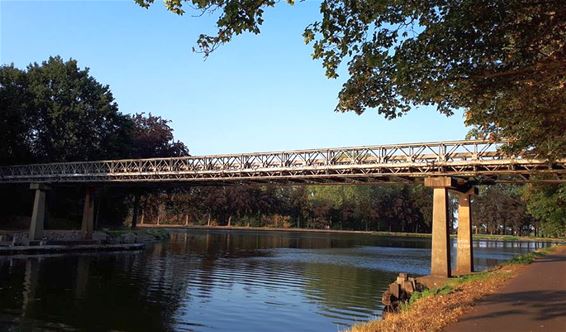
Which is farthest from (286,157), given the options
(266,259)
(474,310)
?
(474,310)

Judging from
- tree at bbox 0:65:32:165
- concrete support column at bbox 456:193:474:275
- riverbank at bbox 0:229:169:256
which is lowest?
riverbank at bbox 0:229:169:256

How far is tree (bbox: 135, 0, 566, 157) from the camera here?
892 cm

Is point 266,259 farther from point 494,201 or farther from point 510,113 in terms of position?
point 494,201

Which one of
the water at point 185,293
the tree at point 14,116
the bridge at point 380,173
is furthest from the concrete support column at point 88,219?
the tree at point 14,116

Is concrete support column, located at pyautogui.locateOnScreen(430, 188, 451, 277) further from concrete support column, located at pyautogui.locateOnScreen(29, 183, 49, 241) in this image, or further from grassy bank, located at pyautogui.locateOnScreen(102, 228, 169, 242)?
concrete support column, located at pyautogui.locateOnScreen(29, 183, 49, 241)

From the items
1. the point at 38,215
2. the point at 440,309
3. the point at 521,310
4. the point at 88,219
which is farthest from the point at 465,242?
the point at 38,215

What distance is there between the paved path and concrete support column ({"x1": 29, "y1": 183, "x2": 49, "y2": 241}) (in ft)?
147

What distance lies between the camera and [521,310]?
542 inches

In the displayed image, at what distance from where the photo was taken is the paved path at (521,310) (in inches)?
450

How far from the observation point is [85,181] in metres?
51.9

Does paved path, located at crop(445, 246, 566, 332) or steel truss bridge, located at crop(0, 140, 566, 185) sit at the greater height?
steel truss bridge, located at crop(0, 140, 566, 185)

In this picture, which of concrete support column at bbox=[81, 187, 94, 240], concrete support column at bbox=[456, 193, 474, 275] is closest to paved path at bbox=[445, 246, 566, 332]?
concrete support column at bbox=[456, 193, 474, 275]

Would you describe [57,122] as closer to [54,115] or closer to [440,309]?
[54,115]

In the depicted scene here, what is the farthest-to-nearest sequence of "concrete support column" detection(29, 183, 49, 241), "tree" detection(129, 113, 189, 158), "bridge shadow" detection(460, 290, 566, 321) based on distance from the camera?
"tree" detection(129, 113, 189, 158)
"concrete support column" detection(29, 183, 49, 241)
"bridge shadow" detection(460, 290, 566, 321)
